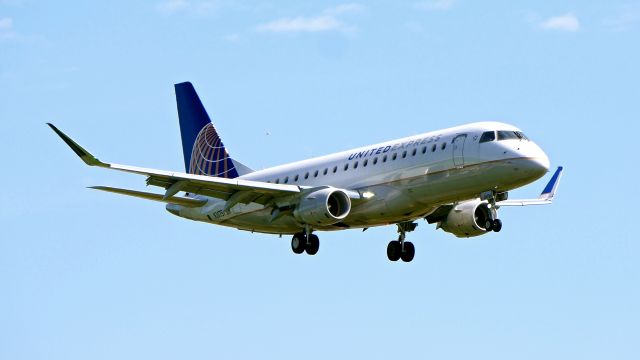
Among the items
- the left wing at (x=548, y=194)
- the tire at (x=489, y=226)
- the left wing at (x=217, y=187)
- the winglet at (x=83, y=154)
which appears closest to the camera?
the winglet at (x=83, y=154)

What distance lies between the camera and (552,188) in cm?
6594

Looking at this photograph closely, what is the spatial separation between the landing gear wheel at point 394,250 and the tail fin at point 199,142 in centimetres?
770

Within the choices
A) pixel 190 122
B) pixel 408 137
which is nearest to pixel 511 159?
pixel 408 137

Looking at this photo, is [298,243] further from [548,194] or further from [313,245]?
[548,194]

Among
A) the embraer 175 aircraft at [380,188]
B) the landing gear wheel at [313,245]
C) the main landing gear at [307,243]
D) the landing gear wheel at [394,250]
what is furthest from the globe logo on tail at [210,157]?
the landing gear wheel at [313,245]

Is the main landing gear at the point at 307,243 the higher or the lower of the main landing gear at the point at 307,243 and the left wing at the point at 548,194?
the lower

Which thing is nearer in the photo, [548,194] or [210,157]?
[548,194]

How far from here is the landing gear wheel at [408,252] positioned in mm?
62781

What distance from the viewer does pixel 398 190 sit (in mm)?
57031

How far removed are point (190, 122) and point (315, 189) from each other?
13146 mm

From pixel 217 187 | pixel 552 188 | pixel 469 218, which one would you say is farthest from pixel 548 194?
pixel 217 187

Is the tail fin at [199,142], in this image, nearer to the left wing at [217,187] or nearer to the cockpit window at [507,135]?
the left wing at [217,187]

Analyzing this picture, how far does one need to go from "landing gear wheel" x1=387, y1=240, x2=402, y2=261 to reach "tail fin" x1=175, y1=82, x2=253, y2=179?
770 cm

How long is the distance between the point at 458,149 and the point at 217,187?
9.46 metres
